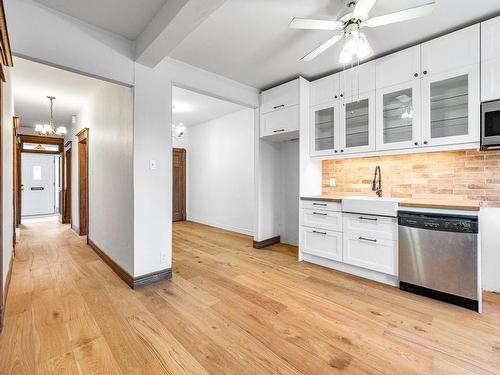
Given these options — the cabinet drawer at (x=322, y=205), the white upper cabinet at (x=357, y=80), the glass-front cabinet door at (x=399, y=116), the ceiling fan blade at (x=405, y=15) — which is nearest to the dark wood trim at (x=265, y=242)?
the cabinet drawer at (x=322, y=205)

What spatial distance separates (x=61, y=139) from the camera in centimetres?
667

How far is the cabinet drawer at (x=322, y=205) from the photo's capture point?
2.95 m

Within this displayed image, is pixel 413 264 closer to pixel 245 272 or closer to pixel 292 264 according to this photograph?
Result: pixel 292 264

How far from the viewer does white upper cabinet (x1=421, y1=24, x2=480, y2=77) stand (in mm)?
→ 2221

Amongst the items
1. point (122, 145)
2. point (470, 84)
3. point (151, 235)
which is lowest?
point (151, 235)

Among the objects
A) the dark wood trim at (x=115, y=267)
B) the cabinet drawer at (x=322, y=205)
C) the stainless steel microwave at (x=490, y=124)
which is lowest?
the dark wood trim at (x=115, y=267)

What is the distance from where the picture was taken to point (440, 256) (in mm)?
2223

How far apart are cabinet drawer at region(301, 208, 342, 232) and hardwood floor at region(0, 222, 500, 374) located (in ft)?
1.89

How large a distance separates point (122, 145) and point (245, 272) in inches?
83.4

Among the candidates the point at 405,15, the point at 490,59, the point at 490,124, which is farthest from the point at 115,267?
the point at 490,59

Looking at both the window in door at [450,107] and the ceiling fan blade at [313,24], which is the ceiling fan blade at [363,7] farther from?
the window in door at [450,107]

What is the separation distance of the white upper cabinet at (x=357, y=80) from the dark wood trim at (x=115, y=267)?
3.35 m

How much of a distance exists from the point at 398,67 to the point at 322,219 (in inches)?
76.2

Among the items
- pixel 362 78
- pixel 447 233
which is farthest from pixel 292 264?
pixel 362 78
